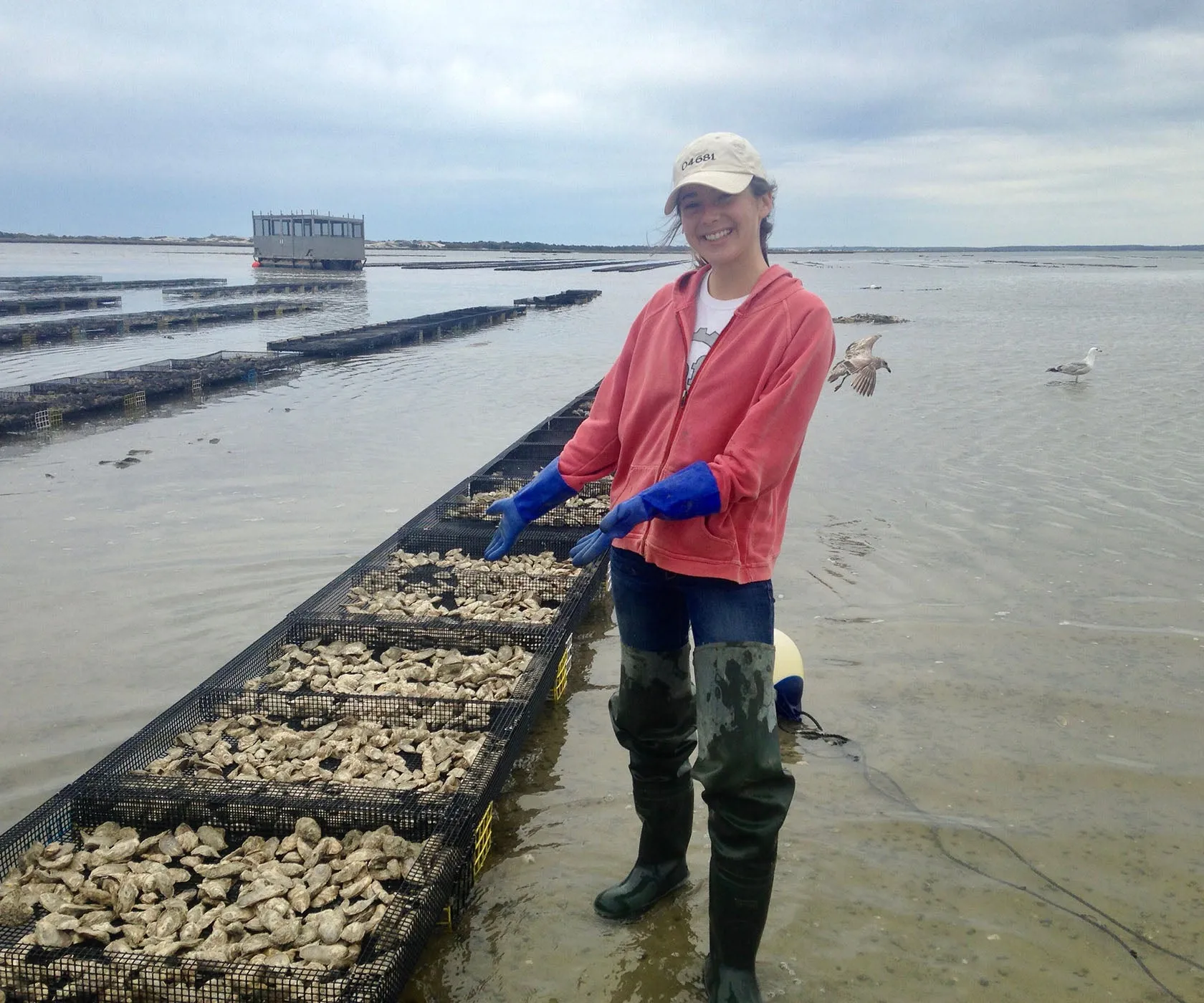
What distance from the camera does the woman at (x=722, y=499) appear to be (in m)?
2.12

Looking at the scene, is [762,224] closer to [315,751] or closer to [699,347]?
[699,347]

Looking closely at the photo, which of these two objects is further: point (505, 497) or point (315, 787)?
point (505, 497)

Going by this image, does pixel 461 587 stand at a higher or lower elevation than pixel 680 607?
lower

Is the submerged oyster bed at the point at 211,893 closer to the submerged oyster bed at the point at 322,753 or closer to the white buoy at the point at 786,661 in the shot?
the submerged oyster bed at the point at 322,753

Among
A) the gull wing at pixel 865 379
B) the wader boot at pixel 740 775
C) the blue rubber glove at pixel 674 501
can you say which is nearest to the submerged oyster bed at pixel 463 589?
the wader boot at pixel 740 775

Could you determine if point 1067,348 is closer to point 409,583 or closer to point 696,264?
point 409,583

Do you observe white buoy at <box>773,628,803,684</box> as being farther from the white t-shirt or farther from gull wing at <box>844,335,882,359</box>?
gull wing at <box>844,335,882,359</box>

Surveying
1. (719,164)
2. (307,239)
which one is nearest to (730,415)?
(719,164)

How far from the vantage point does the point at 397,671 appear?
158 inches

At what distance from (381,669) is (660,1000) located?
2.05m

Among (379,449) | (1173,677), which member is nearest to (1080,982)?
(1173,677)

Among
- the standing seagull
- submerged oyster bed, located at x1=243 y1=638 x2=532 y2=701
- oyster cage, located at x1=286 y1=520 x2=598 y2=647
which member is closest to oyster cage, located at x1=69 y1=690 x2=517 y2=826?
submerged oyster bed, located at x1=243 y1=638 x2=532 y2=701

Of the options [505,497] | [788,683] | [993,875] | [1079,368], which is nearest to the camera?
[993,875]

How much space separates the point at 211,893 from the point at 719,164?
7.64 ft
